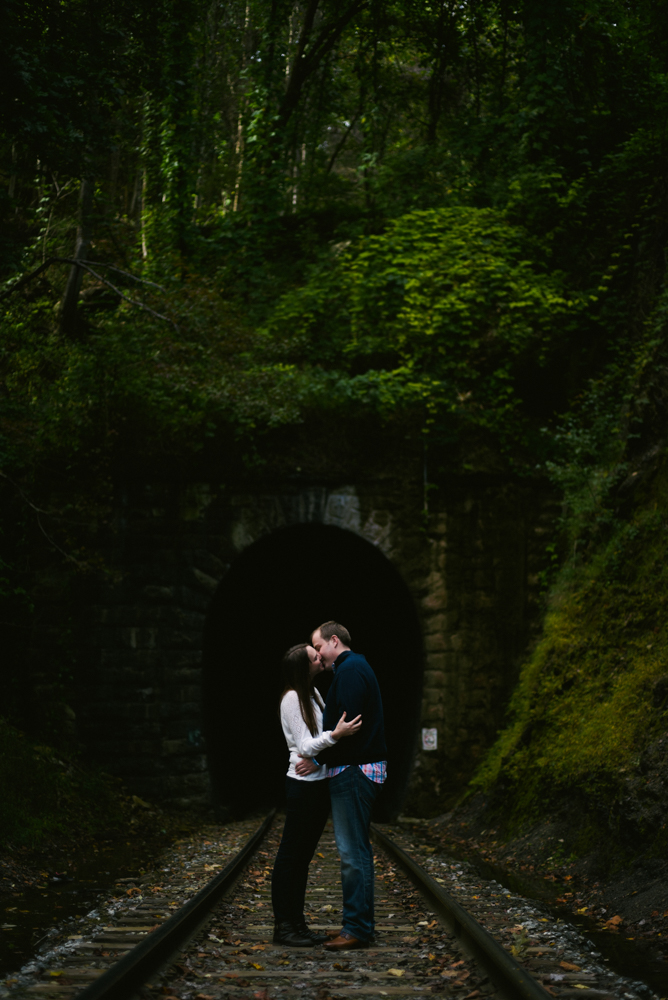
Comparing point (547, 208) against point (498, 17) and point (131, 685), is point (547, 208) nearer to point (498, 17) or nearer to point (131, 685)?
point (498, 17)

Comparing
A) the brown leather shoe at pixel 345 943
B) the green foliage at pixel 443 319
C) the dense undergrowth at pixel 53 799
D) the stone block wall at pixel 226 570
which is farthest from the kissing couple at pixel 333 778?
the green foliage at pixel 443 319

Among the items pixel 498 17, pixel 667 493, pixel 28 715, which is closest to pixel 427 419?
pixel 667 493

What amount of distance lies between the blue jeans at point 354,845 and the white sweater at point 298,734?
0.57ft

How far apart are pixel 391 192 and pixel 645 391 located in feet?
26.9

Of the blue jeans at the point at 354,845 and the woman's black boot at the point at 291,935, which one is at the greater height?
the blue jeans at the point at 354,845

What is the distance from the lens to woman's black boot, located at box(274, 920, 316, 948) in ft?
15.1

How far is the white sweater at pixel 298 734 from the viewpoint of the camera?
4641mm

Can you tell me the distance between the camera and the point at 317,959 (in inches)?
170

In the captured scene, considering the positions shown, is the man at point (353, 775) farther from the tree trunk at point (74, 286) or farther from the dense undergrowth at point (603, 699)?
the tree trunk at point (74, 286)

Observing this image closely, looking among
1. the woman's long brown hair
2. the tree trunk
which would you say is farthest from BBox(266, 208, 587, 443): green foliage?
the woman's long brown hair

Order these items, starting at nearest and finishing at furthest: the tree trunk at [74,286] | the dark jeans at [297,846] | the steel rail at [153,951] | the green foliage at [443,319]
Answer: the steel rail at [153,951], the dark jeans at [297,846], the tree trunk at [74,286], the green foliage at [443,319]

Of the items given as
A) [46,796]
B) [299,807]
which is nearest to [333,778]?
[299,807]

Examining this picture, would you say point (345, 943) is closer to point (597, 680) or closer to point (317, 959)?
point (317, 959)

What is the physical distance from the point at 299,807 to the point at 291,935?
0.65 meters
